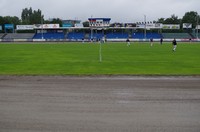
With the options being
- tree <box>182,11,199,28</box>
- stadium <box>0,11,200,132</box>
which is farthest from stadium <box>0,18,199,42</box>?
stadium <box>0,11,200,132</box>

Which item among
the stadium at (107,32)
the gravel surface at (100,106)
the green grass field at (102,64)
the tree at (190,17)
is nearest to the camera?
the gravel surface at (100,106)

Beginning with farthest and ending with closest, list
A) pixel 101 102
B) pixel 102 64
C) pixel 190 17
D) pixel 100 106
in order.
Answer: pixel 190 17
pixel 102 64
pixel 101 102
pixel 100 106

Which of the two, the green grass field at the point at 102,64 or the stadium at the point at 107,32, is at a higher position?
the stadium at the point at 107,32

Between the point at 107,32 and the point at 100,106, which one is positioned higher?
the point at 107,32

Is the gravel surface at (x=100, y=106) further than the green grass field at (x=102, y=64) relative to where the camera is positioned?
No

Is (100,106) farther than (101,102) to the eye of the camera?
No

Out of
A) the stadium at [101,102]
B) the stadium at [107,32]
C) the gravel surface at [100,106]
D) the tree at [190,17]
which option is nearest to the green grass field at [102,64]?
the stadium at [101,102]

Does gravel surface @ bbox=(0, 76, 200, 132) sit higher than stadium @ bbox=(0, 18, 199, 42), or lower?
lower

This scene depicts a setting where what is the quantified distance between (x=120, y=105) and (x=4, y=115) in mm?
3580

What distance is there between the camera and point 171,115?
31.8 feet

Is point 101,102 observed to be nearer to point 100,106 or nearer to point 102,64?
point 100,106

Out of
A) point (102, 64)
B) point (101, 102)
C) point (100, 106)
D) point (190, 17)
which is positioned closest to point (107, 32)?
point (190, 17)

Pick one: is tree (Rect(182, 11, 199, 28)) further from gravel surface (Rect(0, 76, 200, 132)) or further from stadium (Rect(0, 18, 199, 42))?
gravel surface (Rect(0, 76, 200, 132))

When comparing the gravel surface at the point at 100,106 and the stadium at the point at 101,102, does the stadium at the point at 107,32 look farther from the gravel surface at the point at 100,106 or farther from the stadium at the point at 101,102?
the gravel surface at the point at 100,106
